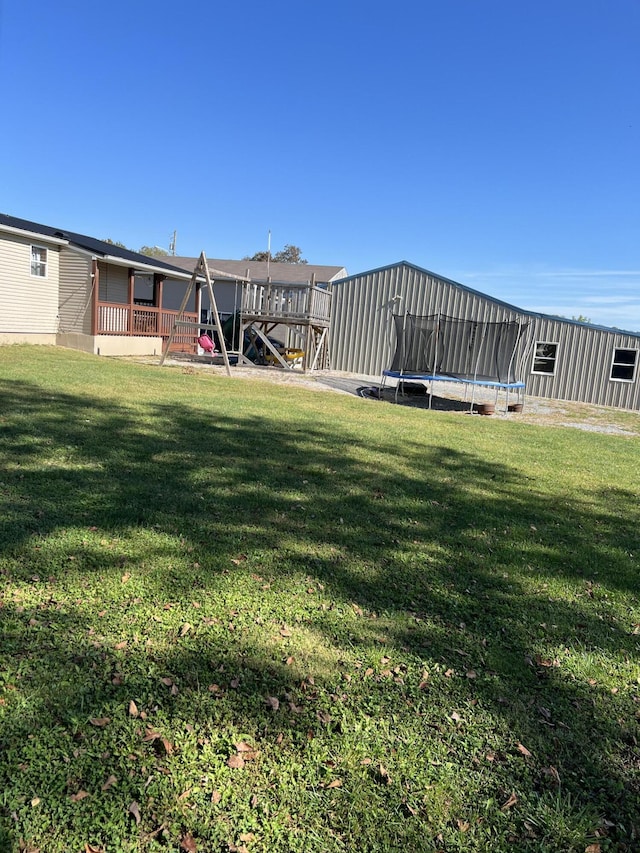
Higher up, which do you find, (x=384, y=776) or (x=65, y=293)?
(x=65, y=293)

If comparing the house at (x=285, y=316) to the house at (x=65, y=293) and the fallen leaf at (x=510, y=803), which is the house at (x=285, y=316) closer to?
the house at (x=65, y=293)

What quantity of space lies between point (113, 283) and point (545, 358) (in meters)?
15.4

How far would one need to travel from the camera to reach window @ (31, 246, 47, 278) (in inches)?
709

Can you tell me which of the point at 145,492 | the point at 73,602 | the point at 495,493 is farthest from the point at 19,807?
the point at 495,493

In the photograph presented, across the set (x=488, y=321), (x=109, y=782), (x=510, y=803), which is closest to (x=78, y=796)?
(x=109, y=782)

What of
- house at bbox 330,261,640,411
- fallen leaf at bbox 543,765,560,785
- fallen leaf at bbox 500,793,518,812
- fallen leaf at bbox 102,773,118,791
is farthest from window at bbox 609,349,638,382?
fallen leaf at bbox 102,773,118,791

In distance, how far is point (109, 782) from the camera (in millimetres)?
1892

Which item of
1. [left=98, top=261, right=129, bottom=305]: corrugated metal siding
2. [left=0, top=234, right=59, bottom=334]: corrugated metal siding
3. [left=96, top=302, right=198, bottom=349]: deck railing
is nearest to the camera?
[left=0, top=234, right=59, bottom=334]: corrugated metal siding

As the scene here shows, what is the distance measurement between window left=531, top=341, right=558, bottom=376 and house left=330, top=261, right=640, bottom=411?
0.03 m

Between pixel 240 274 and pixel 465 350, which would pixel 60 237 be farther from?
pixel 240 274

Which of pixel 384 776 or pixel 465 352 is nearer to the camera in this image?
pixel 384 776

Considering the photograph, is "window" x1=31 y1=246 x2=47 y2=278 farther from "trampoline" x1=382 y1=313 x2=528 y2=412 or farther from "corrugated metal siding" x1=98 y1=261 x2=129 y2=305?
"trampoline" x1=382 y1=313 x2=528 y2=412

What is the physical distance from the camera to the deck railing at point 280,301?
64.6 ft

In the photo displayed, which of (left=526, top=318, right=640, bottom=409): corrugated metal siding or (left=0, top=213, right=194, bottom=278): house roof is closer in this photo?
(left=0, top=213, right=194, bottom=278): house roof
